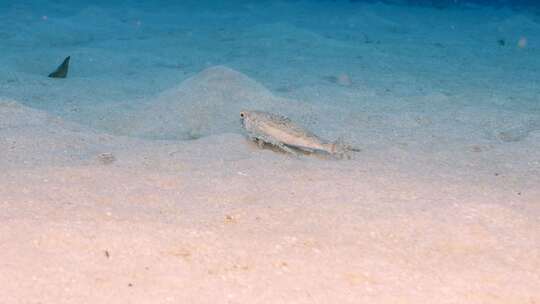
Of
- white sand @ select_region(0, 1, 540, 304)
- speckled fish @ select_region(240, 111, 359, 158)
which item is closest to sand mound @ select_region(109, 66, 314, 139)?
white sand @ select_region(0, 1, 540, 304)

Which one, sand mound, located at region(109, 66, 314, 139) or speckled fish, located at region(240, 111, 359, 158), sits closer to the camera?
speckled fish, located at region(240, 111, 359, 158)

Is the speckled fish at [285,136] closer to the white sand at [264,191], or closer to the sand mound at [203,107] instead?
the white sand at [264,191]

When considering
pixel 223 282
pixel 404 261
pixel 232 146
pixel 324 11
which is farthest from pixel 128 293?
pixel 324 11

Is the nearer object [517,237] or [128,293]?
[128,293]

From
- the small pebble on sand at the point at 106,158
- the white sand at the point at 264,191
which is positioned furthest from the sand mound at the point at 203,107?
the small pebble on sand at the point at 106,158

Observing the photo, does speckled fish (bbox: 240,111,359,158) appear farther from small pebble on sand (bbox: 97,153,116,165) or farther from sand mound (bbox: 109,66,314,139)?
small pebble on sand (bbox: 97,153,116,165)

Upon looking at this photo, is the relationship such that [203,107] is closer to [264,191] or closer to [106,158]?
[106,158]

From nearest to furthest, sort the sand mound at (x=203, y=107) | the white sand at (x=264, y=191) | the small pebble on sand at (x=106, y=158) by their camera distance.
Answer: the white sand at (x=264, y=191)
the small pebble on sand at (x=106, y=158)
the sand mound at (x=203, y=107)

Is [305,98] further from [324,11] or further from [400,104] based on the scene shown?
[324,11]
